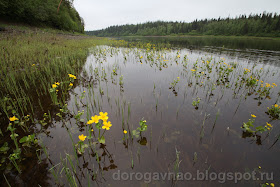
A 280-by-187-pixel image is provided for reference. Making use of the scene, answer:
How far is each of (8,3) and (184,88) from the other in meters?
34.4

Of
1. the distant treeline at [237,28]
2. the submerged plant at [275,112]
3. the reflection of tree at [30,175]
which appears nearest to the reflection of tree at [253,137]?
the submerged plant at [275,112]

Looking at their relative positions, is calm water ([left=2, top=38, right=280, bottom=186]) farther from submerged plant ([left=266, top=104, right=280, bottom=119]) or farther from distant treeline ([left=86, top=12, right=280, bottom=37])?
distant treeline ([left=86, top=12, right=280, bottom=37])

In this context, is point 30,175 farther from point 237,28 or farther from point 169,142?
point 237,28

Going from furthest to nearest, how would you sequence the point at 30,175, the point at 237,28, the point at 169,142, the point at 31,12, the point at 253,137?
1. the point at 237,28
2. the point at 31,12
3. the point at 253,137
4. the point at 169,142
5. the point at 30,175

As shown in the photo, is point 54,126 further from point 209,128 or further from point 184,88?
point 184,88

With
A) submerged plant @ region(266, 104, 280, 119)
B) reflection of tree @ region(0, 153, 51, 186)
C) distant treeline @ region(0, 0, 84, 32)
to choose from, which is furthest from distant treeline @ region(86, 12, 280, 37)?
reflection of tree @ region(0, 153, 51, 186)

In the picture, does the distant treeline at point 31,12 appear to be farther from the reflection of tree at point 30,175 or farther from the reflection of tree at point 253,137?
the reflection of tree at point 253,137

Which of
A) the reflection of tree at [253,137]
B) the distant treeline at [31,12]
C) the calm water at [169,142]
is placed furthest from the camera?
the distant treeline at [31,12]

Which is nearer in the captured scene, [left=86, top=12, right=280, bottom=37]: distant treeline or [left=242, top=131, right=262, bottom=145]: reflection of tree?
[left=242, top=131, right=262, bottom=145]: reflection of tree

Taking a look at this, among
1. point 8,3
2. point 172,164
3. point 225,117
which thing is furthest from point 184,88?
point 8,3

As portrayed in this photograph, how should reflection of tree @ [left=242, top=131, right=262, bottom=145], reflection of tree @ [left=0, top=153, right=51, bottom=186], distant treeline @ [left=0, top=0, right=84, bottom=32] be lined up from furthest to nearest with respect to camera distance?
distant treeline @ [left=0, top=0, right=84, bottom=32]
reflection of tree @ [left=242, top=131, right=262, bottom=145]
reflection of tree @ [left=0, top=153, right=51, bottom=186]

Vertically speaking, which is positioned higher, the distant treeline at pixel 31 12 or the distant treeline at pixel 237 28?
the distant treeline at pixel 237 28

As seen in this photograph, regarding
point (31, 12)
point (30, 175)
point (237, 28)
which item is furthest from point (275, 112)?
point (237, 28)

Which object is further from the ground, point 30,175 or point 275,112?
point 275,112
